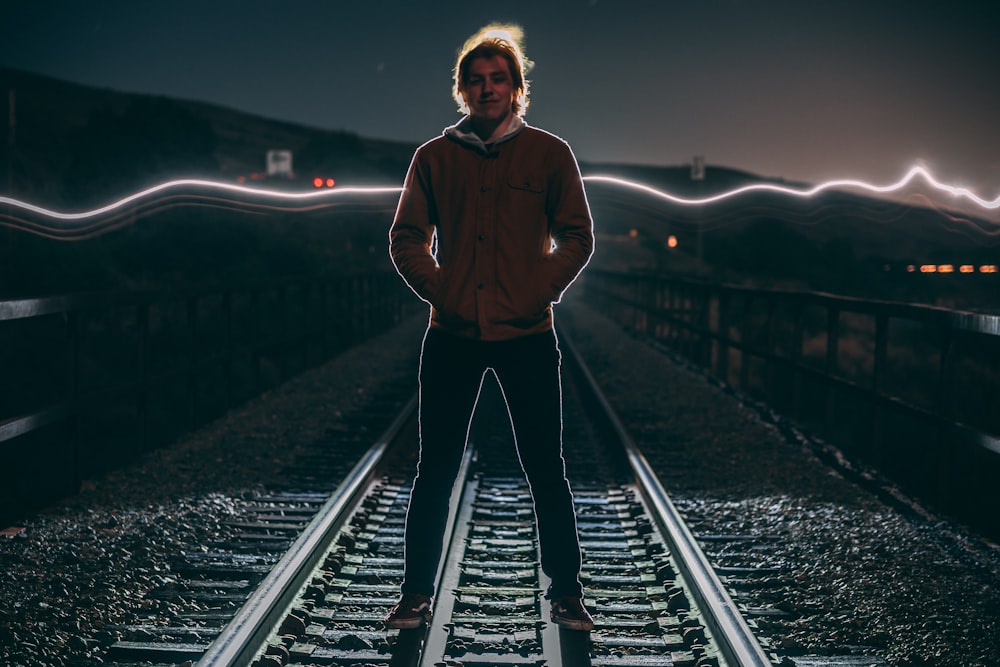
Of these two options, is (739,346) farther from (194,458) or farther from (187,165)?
(187,165)

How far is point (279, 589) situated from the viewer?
387cm

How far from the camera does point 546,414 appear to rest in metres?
3.31

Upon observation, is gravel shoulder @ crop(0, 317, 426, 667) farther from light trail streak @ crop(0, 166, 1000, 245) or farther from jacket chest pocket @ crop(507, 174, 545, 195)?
light trail streak @ crop(0, 166, 1000, 245)

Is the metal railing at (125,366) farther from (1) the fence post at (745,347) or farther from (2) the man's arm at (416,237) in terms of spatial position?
(1) the fence post at (745,347)

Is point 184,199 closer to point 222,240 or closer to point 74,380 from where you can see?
point 222,240

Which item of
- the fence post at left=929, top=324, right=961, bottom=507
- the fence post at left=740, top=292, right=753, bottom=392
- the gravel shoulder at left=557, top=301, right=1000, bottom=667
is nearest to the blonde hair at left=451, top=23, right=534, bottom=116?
the gravel shoulder at left=557, top=301, right=1000, bottom=667

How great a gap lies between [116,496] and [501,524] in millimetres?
2647

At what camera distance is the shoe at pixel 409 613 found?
3.55 metres

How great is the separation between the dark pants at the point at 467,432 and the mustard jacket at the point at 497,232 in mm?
92

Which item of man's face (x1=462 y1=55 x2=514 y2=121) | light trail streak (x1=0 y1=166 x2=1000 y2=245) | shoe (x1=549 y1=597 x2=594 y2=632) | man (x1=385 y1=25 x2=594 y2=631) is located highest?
light trail streak (x1=0 y1=166 x2=1000 y2=245)

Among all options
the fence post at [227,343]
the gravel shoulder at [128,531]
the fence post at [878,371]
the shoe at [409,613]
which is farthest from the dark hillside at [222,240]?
the shoe at [409,613]

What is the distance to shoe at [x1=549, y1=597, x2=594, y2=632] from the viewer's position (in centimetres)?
355

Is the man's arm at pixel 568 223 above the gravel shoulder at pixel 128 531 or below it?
above

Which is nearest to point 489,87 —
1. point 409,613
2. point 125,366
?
point 409,613
